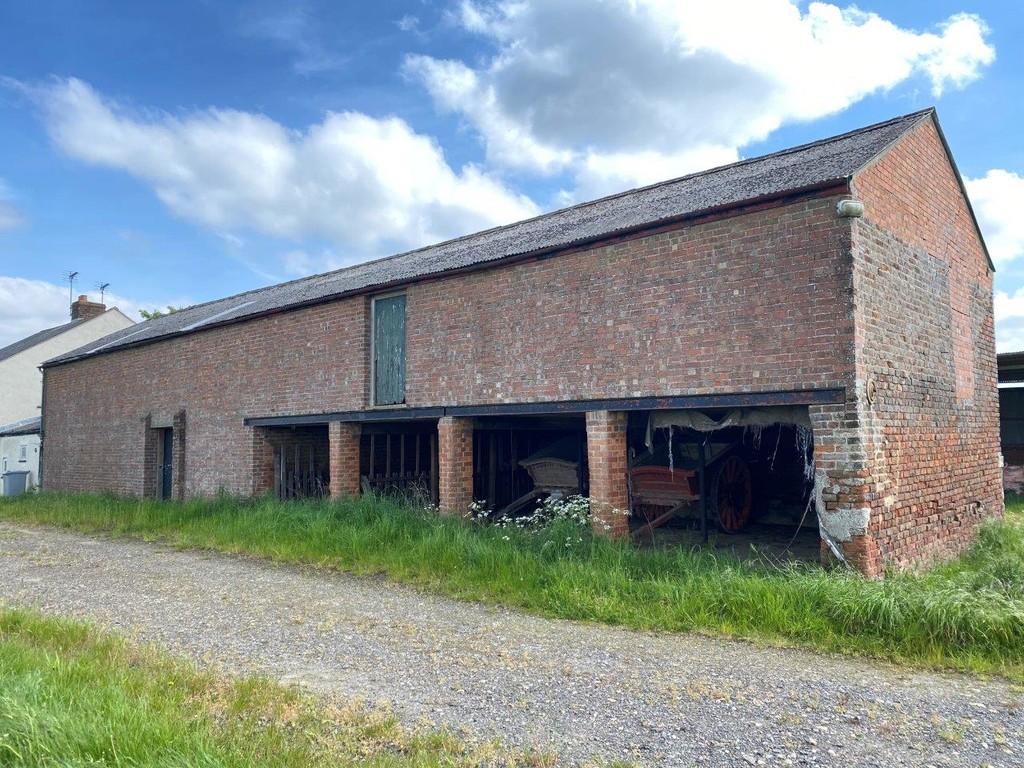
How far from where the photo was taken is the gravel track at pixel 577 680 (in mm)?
4211

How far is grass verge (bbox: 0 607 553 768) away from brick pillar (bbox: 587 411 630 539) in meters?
5.17

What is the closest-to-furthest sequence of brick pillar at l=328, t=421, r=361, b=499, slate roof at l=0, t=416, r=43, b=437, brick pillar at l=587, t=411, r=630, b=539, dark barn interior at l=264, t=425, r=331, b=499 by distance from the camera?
brick pillar at l=587, t=411, r=630, b=539 < brick pillar at l=328, t=421, r=361, b=499 < dark barn interior at l=264, t=425, r=331, b=499 < slate roof at l=0, t=416, r=43, b=437

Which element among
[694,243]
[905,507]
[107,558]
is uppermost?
[694,243]

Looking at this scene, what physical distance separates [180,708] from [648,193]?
10.6 metres

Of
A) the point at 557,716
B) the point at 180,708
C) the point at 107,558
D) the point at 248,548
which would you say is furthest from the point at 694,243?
the point at 107,558

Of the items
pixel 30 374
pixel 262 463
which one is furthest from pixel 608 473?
pixel 30 374

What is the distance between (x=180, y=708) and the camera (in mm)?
4480

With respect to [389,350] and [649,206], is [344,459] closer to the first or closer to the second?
[389,350]

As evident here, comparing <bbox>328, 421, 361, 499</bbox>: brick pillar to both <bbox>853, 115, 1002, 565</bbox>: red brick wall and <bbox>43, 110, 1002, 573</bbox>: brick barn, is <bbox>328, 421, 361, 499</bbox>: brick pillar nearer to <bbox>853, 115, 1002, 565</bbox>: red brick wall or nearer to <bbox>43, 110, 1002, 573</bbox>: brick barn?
<bbox>43, 110, 1002, 573</bbox>: brick barn

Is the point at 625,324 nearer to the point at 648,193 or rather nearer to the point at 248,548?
the point at 648,193

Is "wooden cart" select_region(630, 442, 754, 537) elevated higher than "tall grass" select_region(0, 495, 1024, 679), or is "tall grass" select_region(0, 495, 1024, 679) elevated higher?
"wooden cart" select_region(630, 442, 754, 537)

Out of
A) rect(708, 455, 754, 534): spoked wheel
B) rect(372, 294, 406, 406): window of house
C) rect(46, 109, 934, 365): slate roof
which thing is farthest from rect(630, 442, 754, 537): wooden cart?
rect(372, 294, 406, 406): window of house

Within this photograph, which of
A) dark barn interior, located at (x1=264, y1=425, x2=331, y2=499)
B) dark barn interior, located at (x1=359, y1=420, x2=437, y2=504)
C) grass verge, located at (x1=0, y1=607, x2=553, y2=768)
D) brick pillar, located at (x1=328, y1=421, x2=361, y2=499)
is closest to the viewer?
grass verge, located at (x1=0, y1=607, x2=553, y2=768)

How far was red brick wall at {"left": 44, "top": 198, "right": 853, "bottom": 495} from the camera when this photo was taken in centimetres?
788
